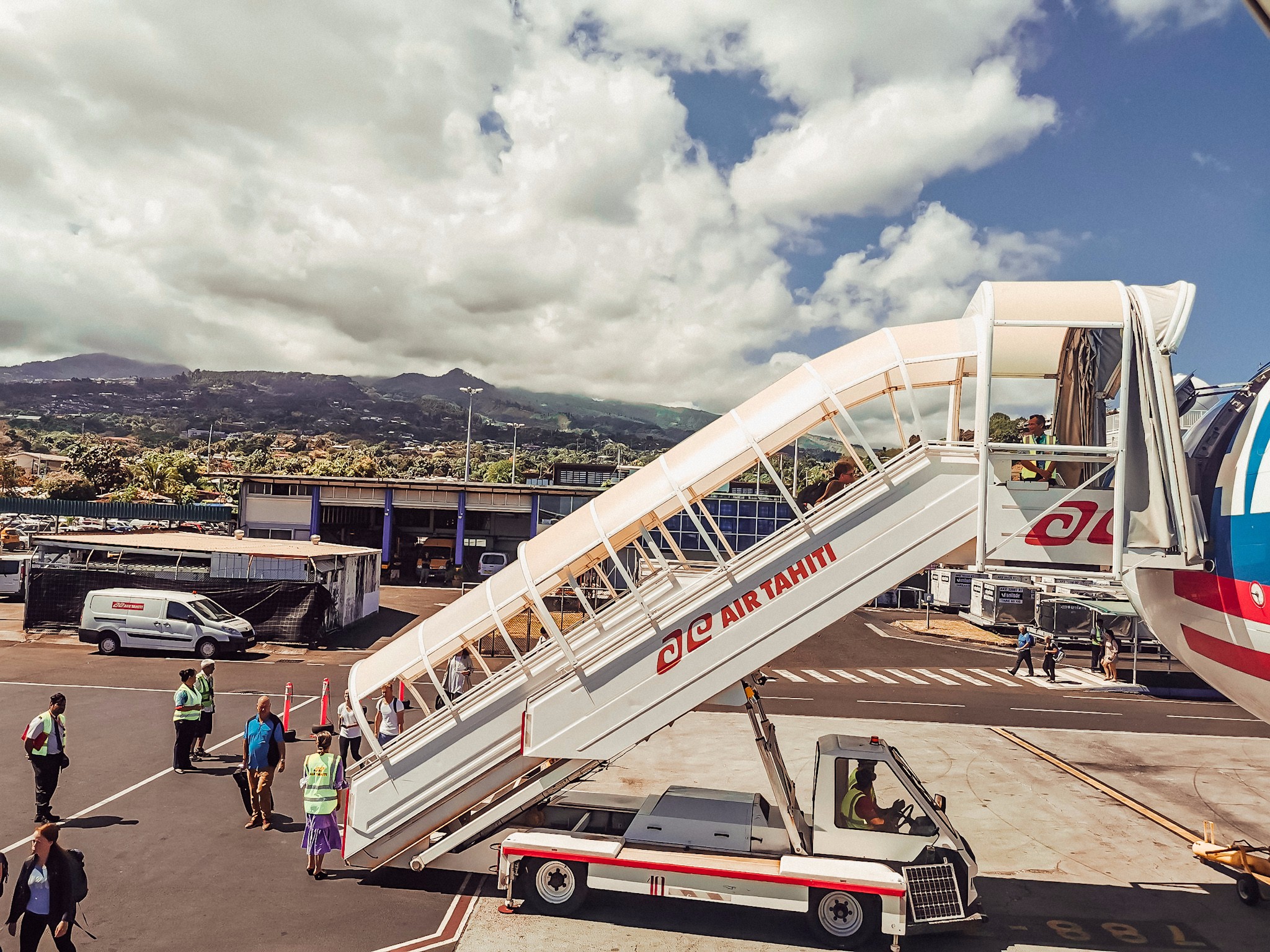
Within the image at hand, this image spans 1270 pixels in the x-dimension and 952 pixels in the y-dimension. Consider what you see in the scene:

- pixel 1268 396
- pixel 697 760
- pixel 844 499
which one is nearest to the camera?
pixel 1268 396

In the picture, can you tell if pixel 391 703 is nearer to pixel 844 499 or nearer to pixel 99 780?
pixel 99 780

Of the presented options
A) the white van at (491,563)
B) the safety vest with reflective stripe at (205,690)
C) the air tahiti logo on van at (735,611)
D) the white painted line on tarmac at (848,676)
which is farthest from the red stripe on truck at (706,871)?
the white van at (491,563)

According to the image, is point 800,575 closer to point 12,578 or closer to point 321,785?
point 321,785

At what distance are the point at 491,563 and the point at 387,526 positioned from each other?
970 cm

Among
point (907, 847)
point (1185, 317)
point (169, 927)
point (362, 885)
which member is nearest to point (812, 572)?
point (907, 847)

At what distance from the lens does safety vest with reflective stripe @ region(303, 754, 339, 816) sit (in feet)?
33.8

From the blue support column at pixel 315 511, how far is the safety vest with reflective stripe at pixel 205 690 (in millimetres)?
45820

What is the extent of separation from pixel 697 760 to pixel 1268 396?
1235 centimetres

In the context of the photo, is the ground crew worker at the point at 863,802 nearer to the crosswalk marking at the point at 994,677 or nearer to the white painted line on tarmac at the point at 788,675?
the white painted line on tarmac at the point at 788,675

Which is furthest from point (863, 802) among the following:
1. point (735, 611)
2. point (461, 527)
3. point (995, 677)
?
point (461, 527)

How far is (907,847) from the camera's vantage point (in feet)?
31.0

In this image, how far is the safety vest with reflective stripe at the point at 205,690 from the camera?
49.4 ft

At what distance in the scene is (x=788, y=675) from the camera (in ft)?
93.8

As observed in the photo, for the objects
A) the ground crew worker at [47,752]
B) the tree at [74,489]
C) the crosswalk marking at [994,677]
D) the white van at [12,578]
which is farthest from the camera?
the tree at [74,489]
